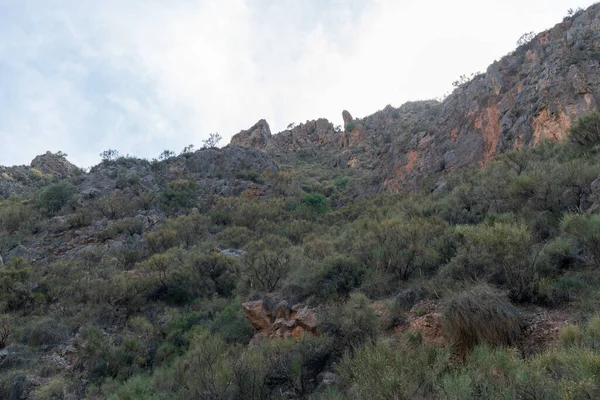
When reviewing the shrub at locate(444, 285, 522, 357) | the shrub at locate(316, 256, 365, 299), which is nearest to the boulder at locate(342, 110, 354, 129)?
the shrub at locate(316, 256, 365, 299)

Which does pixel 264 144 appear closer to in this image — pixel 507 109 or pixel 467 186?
pixel 507 109

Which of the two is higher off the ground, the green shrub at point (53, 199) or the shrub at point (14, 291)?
the green shrub at point (53, 199)

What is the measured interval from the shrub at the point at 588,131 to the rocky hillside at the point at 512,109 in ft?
8.51

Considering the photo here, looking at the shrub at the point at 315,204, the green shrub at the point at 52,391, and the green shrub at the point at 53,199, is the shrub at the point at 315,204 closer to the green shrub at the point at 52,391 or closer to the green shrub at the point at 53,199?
the green shrub at the point at 53,199

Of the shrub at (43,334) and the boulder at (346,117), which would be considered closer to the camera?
the shrub at (43,334)

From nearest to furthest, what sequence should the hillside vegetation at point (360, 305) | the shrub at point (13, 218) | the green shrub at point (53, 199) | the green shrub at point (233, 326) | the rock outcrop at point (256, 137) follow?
the hillside vegetation at point (360, 305)
the green shrub at point (233, 326)
the shrub at point (13, 218)
the green shrub at point (53, 199)
the rock outcrop at point (256, 137)

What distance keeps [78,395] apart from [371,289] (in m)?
7.96

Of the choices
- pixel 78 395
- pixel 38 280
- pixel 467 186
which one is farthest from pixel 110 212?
pixel 467 186

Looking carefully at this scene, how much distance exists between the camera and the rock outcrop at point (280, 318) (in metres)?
9.03

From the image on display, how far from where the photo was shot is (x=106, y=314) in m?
15.1

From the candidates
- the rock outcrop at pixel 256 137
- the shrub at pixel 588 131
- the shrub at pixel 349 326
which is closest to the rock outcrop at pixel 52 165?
the rock outcrop at pixel 256 137

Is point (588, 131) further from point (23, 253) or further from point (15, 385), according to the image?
point (23, 253)

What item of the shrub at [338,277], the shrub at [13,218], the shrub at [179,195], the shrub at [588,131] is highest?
the shrub at [13,218]

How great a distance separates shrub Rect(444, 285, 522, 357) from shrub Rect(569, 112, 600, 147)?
1177 cm
